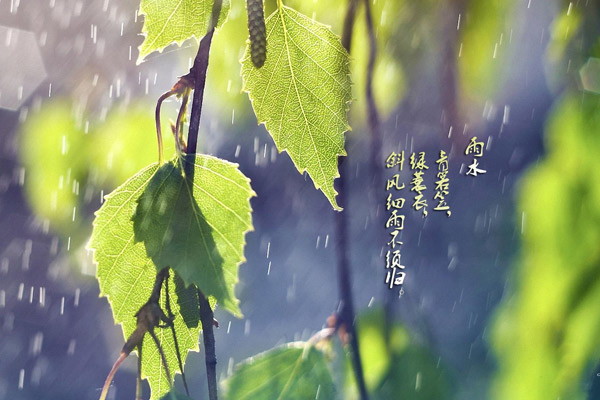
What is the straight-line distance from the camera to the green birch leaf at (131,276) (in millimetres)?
Result: 216

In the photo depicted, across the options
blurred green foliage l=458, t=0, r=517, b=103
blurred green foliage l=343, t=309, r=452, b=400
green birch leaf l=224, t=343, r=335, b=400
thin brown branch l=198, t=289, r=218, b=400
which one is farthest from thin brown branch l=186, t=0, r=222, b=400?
blurred green foliage l=458, t=0, r=517, b=103

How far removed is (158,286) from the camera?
0.67ft

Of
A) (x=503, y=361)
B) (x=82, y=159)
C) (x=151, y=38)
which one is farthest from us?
(x=503, y=361)

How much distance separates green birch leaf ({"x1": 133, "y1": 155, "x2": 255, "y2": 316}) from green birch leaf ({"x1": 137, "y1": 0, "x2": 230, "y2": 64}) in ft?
0.14

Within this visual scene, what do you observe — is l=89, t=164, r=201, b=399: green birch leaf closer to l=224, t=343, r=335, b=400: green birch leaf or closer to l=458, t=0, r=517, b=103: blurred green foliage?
l=224, t=343, r=335, b=400: green birch leaf

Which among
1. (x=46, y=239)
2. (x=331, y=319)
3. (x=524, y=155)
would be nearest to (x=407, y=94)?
(x=524, y=155)

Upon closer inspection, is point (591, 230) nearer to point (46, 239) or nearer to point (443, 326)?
point (443, 326)

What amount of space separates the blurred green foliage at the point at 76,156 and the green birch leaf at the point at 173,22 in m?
0.20

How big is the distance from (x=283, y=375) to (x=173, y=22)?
232mm

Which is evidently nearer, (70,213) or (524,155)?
(70,213)

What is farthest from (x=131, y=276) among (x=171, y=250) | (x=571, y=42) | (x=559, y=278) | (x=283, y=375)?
(x=571, y=42)

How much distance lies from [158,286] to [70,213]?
0.93ft

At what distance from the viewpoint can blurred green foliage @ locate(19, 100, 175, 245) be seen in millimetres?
407

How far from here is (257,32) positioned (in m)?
0.22
